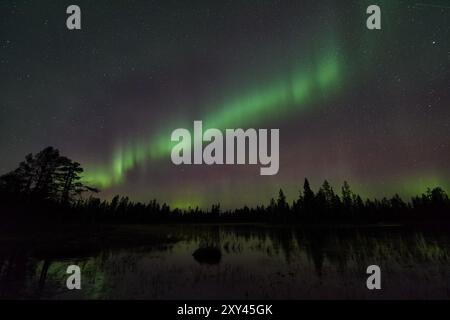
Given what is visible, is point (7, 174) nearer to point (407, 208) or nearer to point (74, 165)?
point (74, 165)

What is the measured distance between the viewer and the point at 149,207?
125125mm

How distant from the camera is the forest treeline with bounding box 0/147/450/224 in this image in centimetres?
3512

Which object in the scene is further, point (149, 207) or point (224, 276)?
point (149, 207)

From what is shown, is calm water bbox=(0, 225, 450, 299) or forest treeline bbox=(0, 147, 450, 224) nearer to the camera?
calm water bbox=(0, 225, 450, 299)

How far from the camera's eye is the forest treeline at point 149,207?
35.1m

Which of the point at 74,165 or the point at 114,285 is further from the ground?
the point at 74,165

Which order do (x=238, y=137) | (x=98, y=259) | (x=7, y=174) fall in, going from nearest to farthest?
1. (x=238, y=137)
2. (x=98, y=259)
3. (x=7, y=174)

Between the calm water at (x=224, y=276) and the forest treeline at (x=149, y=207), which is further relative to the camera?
the forest treeline at (x=149, y=207)

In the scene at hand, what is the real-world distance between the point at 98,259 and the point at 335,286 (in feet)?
56.2
